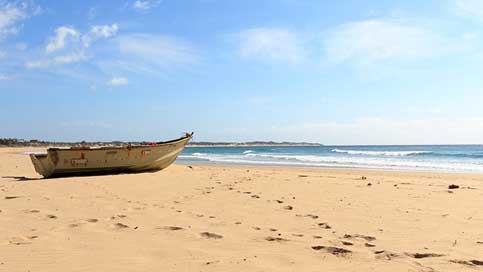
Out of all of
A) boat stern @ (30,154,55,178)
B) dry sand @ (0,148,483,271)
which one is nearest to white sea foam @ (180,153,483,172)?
boat stern @ (30,154,55,178)

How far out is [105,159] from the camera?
552 inches

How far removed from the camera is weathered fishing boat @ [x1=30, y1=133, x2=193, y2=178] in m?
13.1

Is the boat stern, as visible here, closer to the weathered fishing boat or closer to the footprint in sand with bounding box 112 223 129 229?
the weathered fishing boat

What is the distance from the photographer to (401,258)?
4027 mm

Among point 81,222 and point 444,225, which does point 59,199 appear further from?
point 444,225

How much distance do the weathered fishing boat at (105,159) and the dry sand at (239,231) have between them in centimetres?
454

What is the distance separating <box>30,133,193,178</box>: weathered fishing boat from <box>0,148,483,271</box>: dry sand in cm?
454

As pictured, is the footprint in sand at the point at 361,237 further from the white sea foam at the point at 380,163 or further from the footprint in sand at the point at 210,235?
the white sea foam at the point at 380,163

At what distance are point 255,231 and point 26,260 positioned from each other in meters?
2.41

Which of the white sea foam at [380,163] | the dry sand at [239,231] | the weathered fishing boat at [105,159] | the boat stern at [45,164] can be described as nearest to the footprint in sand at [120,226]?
the dry sand at [239,231]

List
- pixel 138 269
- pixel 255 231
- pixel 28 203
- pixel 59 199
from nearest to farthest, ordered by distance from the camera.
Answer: pixel 138 269 → pixel 255 231 → pixel 28 203 → pixel 59 199

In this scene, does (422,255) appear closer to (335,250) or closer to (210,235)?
(335,250)

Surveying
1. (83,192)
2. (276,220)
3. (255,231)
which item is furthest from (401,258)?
(83,192)

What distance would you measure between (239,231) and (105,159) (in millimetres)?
9812
